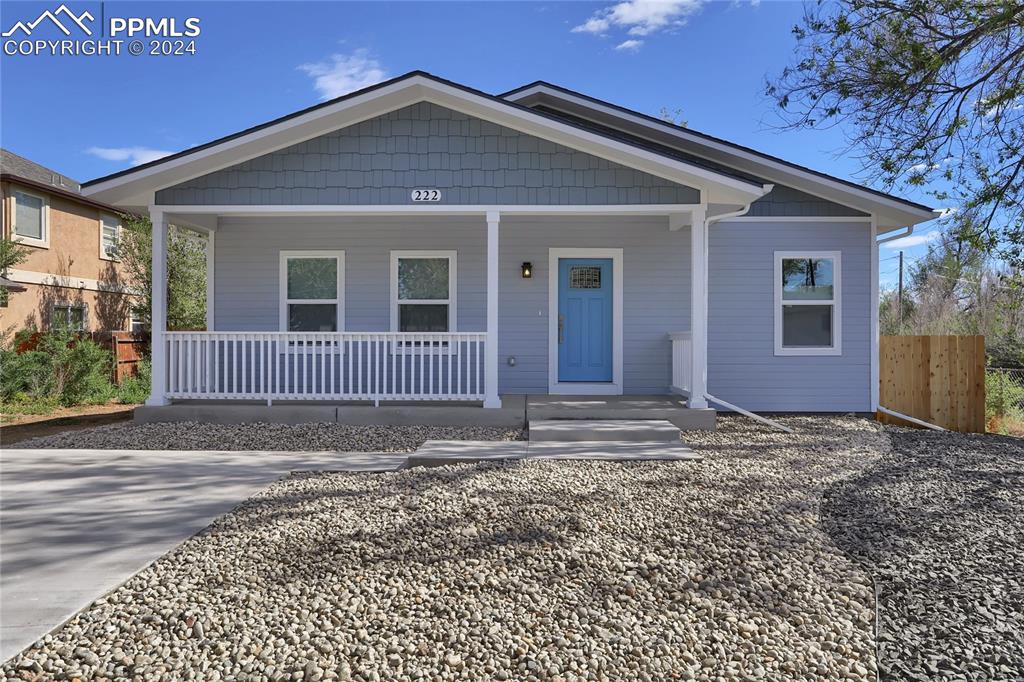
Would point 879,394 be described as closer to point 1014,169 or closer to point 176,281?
point 1014,169

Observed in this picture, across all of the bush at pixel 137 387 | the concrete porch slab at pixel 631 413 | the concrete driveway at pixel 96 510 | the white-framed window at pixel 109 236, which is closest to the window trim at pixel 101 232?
the white-framed window at pixel 109 236

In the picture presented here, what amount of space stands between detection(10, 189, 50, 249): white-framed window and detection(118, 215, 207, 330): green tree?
6.48ft

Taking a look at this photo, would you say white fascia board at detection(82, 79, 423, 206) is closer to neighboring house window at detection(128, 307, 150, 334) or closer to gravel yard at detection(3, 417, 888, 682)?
gravel yard at detection(3, 417, 888, 682)

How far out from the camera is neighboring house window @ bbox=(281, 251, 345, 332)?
32.8 ft

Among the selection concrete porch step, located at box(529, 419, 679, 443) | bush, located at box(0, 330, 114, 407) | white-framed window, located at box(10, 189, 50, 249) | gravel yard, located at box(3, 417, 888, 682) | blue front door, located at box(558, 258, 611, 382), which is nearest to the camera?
gravel yard, located at box(3, 417, 888, 682)

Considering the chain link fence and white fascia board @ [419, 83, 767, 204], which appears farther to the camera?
the chain link fence

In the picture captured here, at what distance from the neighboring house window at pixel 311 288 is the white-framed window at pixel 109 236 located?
10712 mm

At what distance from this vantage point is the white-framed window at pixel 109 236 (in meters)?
17.8

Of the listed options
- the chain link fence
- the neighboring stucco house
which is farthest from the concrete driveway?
the chain link fence

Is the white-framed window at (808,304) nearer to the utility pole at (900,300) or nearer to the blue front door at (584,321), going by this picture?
the blue front door at (584,321)

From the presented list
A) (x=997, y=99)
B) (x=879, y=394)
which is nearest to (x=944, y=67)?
(x=997, y=99)

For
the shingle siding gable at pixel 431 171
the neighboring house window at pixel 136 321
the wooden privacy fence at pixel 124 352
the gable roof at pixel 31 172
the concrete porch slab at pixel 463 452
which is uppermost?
the gable roof at pixel 31 172

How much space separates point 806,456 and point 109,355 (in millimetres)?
12888

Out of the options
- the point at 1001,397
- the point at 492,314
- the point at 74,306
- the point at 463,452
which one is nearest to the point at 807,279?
the point at 1001,397
